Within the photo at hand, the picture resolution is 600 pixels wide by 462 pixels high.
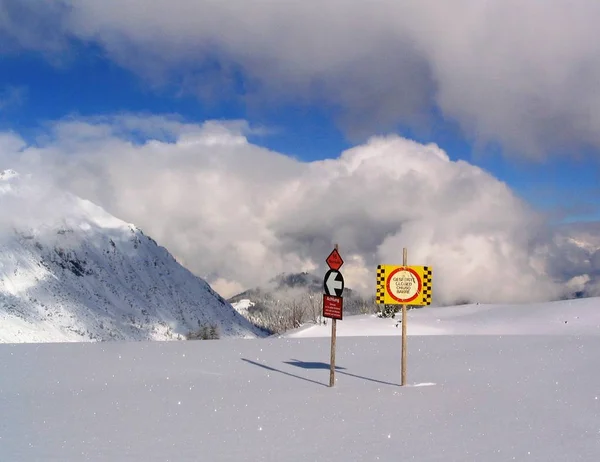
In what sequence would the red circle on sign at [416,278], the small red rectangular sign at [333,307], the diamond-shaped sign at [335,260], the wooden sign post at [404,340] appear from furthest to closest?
the red circle on sign at [416,278] < the diamond-shaped sign at [335,260] < the small red rectangular sign at [333,307] < the wooden sign post at [404,340]

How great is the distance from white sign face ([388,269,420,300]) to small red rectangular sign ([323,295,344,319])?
52.9 inches

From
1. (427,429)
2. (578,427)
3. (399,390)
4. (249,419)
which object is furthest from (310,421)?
(578,427)

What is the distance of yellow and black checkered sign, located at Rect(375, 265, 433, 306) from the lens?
45.0ft

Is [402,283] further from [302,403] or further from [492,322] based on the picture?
[492,322]

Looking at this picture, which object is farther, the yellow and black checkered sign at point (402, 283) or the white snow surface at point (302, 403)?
the yellow and black checkered sign at point (402, 283)

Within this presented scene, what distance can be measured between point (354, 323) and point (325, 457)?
27492 millimetres

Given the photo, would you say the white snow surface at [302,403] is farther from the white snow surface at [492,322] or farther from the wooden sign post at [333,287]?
the white snow surface at [492,322]

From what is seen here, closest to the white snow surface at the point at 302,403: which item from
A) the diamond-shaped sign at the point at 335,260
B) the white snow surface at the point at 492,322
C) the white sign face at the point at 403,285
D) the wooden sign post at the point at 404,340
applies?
the wooden sign post at the point at 404,340

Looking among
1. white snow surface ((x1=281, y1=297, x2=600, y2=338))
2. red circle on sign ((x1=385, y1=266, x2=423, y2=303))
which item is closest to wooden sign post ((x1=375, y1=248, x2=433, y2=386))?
red circle on sign ((x1=385, y1=266, x2=423, y2=303))

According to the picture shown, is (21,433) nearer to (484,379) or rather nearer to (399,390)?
(399,390)

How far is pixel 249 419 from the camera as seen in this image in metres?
9.58

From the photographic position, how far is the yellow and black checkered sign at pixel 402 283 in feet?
45.0

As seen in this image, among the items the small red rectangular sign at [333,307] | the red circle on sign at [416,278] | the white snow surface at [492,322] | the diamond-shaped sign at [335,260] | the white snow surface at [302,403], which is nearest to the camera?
the white snow surface at [302,403]

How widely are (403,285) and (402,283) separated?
0.05 meters
